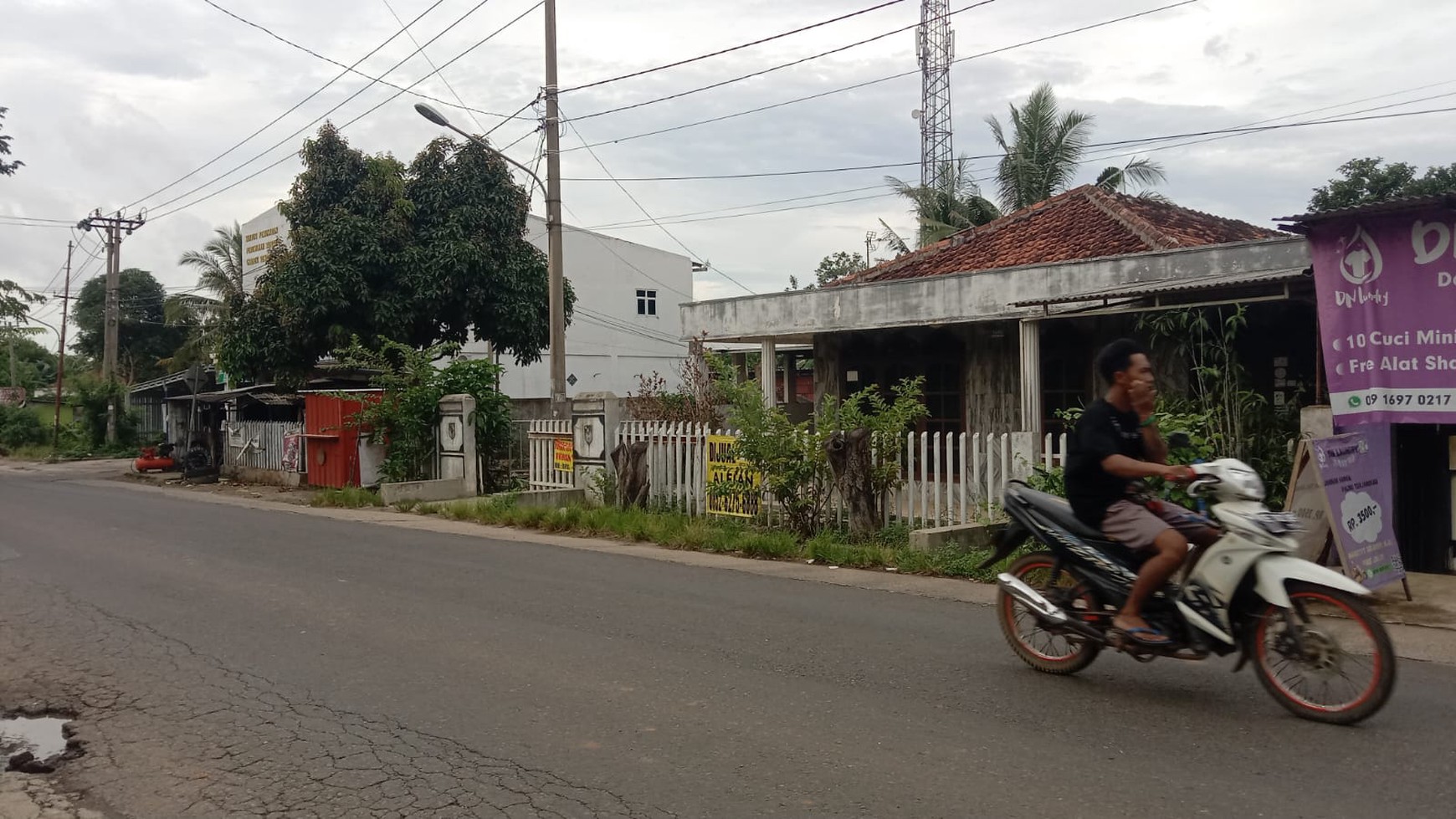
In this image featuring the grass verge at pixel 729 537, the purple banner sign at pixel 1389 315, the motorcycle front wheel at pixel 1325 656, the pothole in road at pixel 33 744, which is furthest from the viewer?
the grass verge at pixel 729 537

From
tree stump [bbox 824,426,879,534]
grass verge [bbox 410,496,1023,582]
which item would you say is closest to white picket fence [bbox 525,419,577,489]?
grass verge [bbox 410,496,1023,582]

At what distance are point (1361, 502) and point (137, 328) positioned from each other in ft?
185

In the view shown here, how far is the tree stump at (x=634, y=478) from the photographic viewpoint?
1377 centimetres

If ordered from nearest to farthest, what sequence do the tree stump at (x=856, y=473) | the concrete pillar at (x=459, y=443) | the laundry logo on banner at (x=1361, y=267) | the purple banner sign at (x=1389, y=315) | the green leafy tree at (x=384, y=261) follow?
the purple banner sign at (x=1389, y=315) < the laundry logo on banner at (x=1361, y=267) < the tree stump at (x=856, y=473) < the concrete pillar at (x=459, y=443) < the green leafy tree at (x=384, y=261)

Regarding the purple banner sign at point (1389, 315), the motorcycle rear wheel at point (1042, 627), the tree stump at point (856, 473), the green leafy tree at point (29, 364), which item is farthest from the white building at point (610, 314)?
the green leafy tree at point (29, 364)

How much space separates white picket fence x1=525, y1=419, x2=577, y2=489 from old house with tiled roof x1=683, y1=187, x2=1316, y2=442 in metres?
3.96

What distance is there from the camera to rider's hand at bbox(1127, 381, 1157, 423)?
520 cm

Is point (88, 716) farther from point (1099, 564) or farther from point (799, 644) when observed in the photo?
point (1099, 564)

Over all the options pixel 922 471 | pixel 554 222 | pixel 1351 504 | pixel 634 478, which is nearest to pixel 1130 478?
pixel 1351 504

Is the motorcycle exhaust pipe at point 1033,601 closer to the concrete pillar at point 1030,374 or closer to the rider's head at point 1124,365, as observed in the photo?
the rider's head at point 1124,365

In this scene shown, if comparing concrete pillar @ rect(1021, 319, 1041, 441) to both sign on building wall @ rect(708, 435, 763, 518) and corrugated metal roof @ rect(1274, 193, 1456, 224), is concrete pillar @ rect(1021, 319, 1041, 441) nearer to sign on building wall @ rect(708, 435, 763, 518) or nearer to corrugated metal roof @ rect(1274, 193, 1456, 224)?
sign on building wall @ rect(708, 435, 763, 518)

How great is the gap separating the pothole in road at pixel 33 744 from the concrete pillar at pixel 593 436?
9457mm

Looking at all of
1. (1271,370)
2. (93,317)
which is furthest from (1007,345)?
(93,317)

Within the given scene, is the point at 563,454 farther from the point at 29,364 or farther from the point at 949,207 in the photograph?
the point at 29,364
